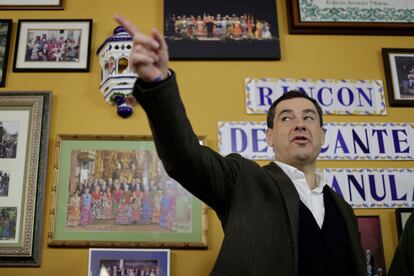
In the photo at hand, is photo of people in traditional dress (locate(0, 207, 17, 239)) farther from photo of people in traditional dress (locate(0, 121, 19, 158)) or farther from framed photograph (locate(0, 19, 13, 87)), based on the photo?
framed photograph (locate(0, 19, 13, 87))

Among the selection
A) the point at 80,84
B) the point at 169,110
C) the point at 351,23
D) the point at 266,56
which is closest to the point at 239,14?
the point at 266,56

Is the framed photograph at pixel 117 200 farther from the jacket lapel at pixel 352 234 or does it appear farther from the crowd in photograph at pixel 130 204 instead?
the jacket lapel at pixel 352 234

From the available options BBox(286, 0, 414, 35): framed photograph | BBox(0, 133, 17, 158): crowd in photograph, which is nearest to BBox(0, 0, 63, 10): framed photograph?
BBox(0, 133, 17, 158): crowd in photograph

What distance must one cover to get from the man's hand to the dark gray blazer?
0.9 inches

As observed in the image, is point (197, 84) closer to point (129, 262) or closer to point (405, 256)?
point (129, 262)

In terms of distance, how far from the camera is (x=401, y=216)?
170 centimetres

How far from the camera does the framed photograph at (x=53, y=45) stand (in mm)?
1821

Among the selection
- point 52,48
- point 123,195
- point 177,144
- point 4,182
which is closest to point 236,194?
point 177,144

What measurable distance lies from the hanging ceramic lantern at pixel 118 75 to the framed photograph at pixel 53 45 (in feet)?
0.35

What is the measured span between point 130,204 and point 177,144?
2.69 feet

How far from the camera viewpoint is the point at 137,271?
5.23ft

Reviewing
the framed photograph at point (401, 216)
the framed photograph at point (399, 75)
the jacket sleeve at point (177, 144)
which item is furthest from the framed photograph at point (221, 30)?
the jacket sleeve at point (177, 144)

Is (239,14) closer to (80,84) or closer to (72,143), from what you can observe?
(80,84)

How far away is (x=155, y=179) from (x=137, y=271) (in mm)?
293
